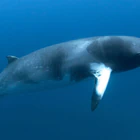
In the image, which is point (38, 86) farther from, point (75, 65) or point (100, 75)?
point (100, 75)

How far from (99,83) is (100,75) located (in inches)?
17.3

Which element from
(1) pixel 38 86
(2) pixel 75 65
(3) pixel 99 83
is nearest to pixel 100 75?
(3) pixel 99 83

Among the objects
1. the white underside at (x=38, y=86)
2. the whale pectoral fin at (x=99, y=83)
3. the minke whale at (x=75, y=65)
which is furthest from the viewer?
the white underside at (x=38, y=86)

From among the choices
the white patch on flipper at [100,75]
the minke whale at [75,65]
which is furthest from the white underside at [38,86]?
the white patch on flipper at [100,75]

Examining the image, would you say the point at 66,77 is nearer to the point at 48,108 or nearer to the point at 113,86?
the point at 48,108

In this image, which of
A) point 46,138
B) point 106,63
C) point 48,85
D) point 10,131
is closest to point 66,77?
point 48,85

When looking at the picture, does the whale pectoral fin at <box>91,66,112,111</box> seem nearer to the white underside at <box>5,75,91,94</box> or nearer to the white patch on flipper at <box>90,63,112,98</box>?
the white patch on flipper at <box>90,63,112,98</box>

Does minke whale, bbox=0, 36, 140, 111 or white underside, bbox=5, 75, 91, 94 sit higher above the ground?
minke whale, bbox=0, 36, 140, 111

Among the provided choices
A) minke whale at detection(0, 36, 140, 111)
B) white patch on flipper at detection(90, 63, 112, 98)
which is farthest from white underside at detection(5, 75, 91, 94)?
white patch on flipper at detection(90, 63, 112, 98)

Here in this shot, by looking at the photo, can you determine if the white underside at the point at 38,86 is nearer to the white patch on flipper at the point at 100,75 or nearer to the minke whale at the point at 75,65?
the minke whale at the point at 75,65

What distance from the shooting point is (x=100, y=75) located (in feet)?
32.7

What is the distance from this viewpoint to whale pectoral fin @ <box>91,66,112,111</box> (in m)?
9.41

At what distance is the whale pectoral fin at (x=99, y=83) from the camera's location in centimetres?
941

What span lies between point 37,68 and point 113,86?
9529 mm
